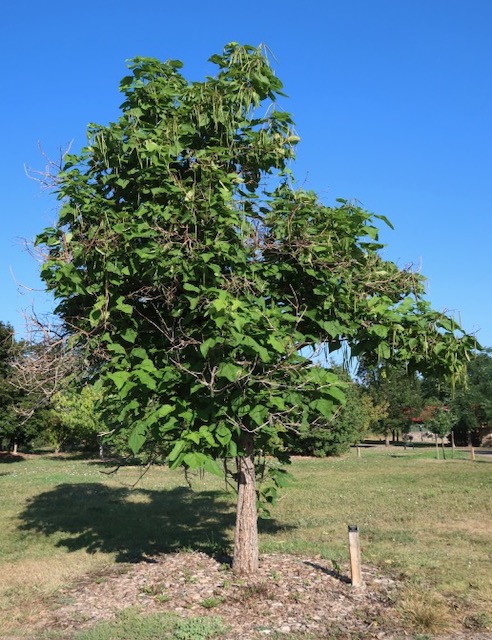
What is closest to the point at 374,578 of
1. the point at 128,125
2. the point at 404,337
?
the point at 404,337

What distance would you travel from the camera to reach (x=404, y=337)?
22.9 feet

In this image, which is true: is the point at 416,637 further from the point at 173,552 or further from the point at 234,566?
the point at 173,552

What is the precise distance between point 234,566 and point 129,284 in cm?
397

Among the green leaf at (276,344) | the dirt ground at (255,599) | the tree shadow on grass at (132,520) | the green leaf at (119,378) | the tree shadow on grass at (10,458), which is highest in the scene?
the green leaf at (276,344)

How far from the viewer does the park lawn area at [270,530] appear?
7.25 m

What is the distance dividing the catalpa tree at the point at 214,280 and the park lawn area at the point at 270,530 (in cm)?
236

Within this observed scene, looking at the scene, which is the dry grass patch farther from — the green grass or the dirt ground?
the green grass

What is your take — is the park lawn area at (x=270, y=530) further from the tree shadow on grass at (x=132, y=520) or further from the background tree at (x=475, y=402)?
the background tree at (x=475, y=402)

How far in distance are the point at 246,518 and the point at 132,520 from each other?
6.55 metres

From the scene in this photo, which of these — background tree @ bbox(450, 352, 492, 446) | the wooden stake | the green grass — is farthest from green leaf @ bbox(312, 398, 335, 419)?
background tree @ bbox(450, 352, 492, 446)

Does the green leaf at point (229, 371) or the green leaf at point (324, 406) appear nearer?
the green leaf at point (229, 371)

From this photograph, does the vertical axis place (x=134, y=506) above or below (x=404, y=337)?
below

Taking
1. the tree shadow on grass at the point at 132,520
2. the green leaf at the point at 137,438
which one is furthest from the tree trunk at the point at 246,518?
the green leaf at the point at 137,438

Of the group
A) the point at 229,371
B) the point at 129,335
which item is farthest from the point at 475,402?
the point at 229,371
